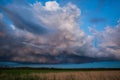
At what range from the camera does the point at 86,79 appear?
1866 centimetres

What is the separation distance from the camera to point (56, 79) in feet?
64.6

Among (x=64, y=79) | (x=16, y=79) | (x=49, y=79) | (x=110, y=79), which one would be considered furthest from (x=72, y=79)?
(x=16, y=79)

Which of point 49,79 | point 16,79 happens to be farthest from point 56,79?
point 16,79

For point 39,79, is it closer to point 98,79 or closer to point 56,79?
point 56,79

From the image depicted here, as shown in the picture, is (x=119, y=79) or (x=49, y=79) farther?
(x=49, y=79)

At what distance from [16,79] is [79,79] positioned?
289 inches

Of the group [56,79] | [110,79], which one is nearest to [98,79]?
[110,79]

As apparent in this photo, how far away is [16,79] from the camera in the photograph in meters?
19.9

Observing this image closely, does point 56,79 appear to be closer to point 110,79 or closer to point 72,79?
point 72,79

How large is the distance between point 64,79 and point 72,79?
921 millimetres

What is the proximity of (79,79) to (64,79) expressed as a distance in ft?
5.76

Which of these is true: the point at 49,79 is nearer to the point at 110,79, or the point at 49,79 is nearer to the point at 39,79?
the point at 39,79

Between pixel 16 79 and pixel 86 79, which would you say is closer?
pixel 86 79

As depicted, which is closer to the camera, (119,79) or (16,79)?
(119,79)
